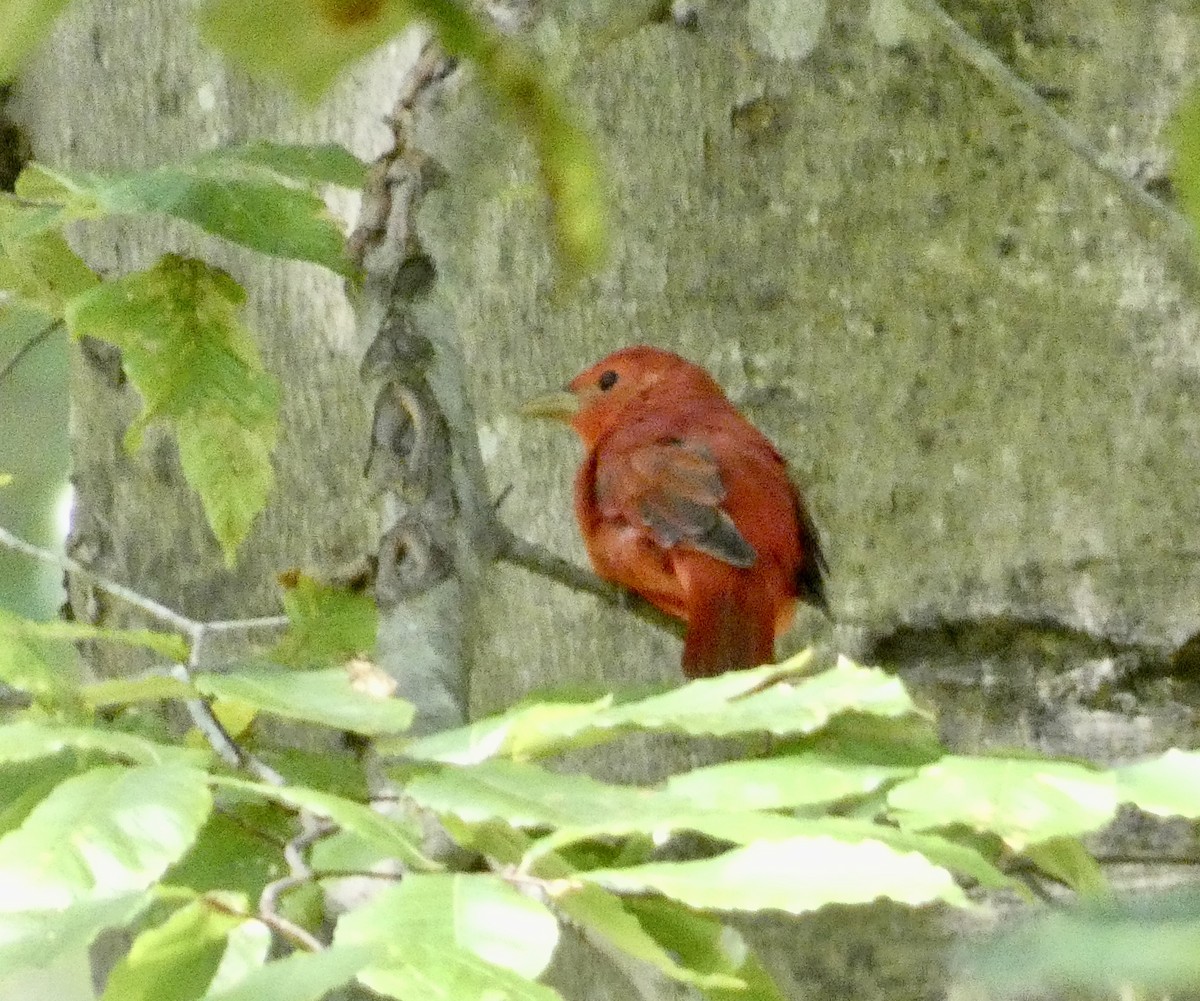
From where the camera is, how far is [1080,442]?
4.39 ft

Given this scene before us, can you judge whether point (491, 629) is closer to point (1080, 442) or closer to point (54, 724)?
point (1080, 442)

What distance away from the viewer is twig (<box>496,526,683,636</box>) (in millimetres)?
1090

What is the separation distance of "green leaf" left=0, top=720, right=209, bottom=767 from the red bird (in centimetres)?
74

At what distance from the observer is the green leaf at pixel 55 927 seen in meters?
0.49

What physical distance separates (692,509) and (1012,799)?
0.90 m

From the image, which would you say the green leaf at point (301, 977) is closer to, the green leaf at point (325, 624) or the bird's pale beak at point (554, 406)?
the green leaf at point (325, 624)

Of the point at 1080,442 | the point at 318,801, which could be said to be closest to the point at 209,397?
the point at 318,801

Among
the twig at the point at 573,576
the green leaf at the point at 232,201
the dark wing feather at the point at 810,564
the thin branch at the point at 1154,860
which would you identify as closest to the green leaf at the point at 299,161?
the green leaf at the point at 232,201

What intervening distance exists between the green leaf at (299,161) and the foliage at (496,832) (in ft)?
1.34

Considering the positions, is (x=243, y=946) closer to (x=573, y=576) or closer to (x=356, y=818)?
(x=356, y=818)

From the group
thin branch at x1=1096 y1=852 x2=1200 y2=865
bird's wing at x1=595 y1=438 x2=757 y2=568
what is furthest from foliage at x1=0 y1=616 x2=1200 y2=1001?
bird's wing at x1=595 y1=438 x2=757 y2=568

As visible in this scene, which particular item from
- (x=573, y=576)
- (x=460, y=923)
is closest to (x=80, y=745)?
(x=460, y=923)

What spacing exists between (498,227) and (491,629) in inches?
14.9

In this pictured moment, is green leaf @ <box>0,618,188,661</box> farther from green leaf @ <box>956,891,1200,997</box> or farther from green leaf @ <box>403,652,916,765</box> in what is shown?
green leaf @ <box>956,891,1200,997</box>
